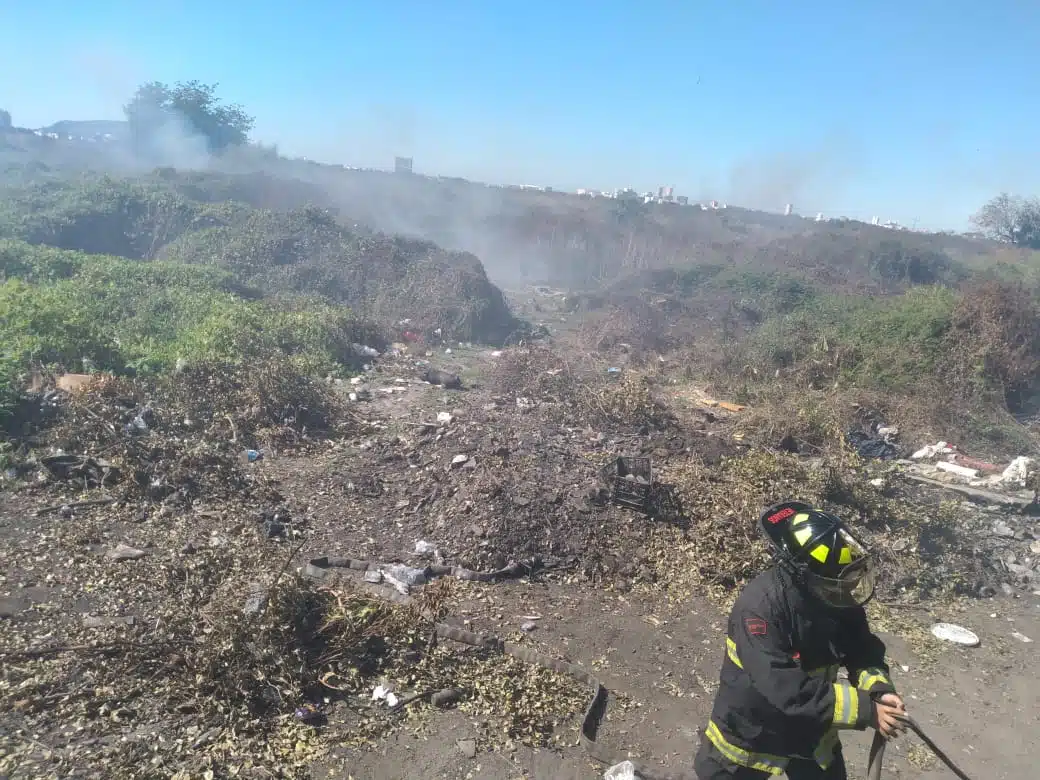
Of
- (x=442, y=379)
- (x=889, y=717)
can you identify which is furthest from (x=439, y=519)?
(x=442, y=379)

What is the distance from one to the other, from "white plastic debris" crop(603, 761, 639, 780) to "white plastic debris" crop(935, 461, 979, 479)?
7.04 meters

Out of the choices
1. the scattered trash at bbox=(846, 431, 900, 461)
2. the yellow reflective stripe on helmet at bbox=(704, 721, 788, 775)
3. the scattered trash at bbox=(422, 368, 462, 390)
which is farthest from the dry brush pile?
the scattered trash at bbox=(846, 431, 900, 461)

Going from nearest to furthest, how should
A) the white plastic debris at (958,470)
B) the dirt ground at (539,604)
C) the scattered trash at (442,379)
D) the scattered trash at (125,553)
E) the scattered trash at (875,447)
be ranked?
the dirt ground at (539,604) → the scattered trash at (125,553) → the white plastic debris at (958,470) → the scattered trash at (875,447) → the scattered trash at (442,379)

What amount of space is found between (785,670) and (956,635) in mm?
4186

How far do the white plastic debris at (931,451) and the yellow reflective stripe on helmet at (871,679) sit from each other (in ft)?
25.4

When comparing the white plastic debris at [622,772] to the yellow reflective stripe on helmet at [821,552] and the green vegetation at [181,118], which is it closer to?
the yellow reflective stripe on helmet at [821,552]

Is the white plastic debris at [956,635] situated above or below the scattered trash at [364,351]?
below

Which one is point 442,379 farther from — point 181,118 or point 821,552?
point 181,118

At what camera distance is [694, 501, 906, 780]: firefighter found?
6.54ft

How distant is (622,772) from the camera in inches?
129

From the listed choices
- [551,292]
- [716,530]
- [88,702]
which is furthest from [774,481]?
[551,292]

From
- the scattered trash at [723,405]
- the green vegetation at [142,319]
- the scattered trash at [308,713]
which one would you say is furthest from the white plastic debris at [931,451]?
the green vegetation at [142,319]

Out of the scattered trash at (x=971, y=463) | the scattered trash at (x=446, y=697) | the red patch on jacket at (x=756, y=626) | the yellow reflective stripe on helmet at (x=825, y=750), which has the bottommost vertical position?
the scattered trash at (x=446, y=697)

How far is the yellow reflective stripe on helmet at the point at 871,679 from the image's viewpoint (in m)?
2.09
